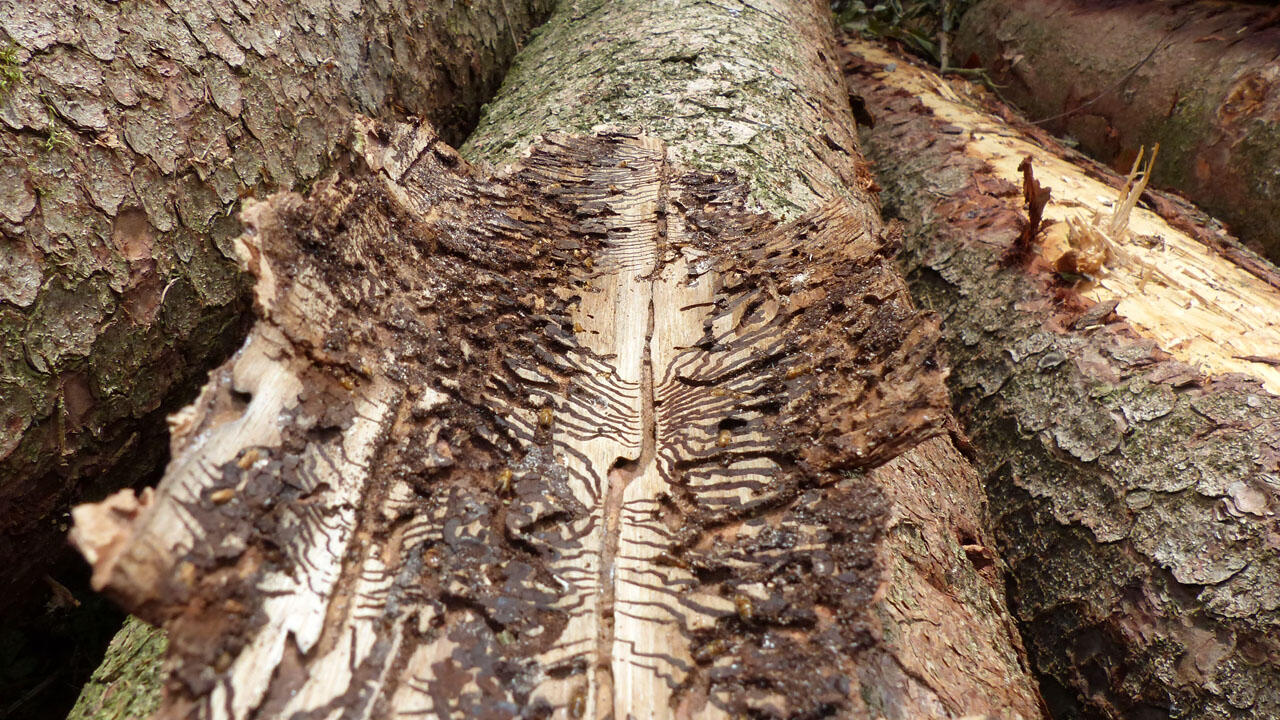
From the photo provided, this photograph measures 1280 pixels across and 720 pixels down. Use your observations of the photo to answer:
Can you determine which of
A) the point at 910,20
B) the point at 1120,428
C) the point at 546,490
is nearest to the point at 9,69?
the point at 546,490

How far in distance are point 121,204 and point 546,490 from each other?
1.05 meters

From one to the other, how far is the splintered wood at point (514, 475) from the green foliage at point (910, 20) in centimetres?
309

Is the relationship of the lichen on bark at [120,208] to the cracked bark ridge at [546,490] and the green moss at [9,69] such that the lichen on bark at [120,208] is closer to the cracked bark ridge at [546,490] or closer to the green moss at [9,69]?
the green moss at [9,69]

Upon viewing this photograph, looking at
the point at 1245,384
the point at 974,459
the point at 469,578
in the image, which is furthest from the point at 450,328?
the point at 1245,384

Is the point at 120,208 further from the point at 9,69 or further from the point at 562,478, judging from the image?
the point at 562,478

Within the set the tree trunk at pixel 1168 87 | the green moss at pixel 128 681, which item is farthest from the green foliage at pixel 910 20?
the green moss at pixel 128 681

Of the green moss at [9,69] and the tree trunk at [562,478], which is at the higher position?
the green moss at [9,69]

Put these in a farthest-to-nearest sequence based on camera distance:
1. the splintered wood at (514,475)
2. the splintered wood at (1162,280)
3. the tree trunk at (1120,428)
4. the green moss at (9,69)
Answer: the splintered wood at (1162,280)
the tree trunk at (1120,428)
the green moss at (9,69)
the splintered wood at (514,475)

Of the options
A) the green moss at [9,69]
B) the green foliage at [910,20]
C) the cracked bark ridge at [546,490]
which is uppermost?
the green moss at [9,69]

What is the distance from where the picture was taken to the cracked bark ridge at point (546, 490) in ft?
2.62

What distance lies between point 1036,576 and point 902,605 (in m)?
0.81

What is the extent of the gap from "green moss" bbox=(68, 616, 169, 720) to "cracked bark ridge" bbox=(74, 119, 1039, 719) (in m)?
0.41

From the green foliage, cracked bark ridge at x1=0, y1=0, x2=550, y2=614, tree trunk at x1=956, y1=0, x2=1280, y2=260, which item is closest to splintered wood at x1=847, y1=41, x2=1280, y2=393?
tree trunk at x1=956, y1=0, x2=1280, y2=260

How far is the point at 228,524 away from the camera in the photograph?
797 mm
